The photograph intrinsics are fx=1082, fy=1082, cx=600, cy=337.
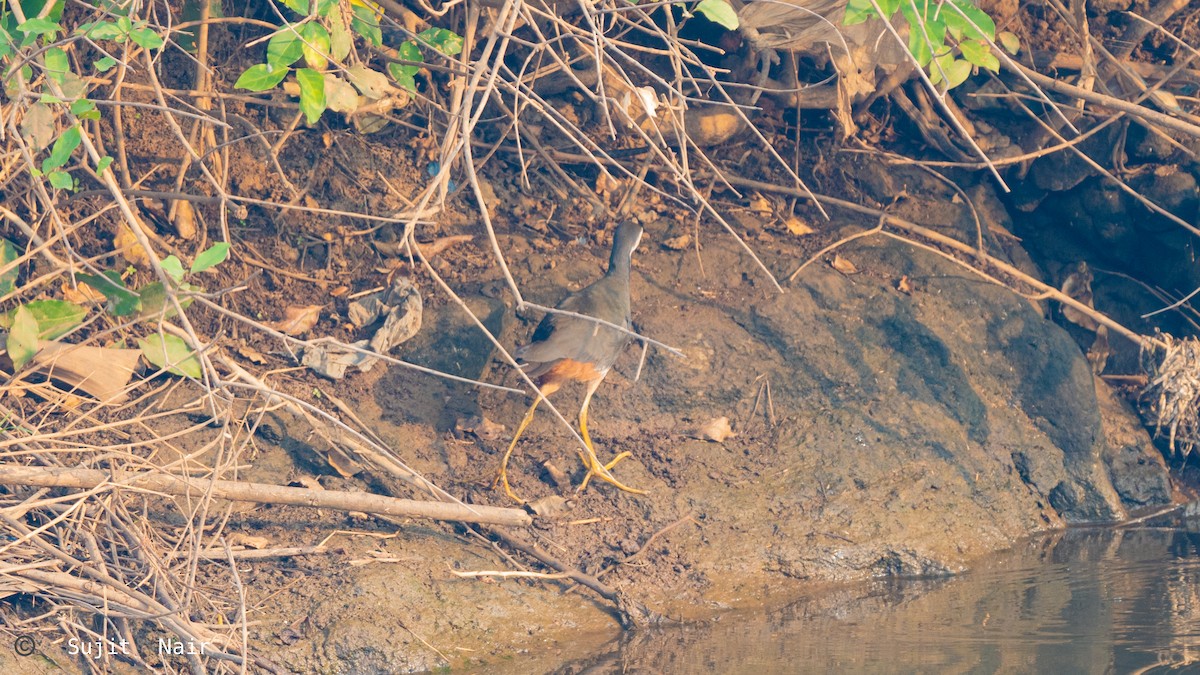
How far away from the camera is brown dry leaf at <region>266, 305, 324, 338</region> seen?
5168mm

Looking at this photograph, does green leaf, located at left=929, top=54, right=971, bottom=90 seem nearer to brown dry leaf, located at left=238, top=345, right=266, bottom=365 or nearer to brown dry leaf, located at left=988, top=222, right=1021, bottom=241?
brown dry leaf, located at left=988, top=222, right=1021, bottom=241

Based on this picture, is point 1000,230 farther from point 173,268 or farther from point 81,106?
point 81,106

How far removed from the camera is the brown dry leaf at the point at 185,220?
525 cm

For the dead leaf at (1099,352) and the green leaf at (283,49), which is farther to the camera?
→ the dead leaf at (1099,352)

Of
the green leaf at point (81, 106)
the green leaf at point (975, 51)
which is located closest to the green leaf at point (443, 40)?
the green leaf at point (81, 106)

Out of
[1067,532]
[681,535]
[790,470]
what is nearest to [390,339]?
[681,535]

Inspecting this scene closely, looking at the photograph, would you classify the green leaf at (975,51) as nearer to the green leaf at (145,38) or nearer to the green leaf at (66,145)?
the green leaf at (145,38)

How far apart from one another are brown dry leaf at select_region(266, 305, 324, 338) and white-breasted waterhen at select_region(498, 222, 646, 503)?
1129mm

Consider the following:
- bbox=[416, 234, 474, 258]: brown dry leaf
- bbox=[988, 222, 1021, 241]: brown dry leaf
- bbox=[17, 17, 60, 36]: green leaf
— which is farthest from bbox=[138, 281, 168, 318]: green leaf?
bbox=[988, 222, 1021, 241]: brown dry leaf

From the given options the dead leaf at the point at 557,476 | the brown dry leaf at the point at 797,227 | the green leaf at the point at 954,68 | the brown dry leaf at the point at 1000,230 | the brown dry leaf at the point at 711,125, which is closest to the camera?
the green leaf at the point at 954,68

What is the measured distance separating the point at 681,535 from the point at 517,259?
181cm

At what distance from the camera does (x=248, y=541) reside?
163 inches

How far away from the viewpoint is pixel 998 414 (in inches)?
217

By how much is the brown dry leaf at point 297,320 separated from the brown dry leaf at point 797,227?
2596 mm
